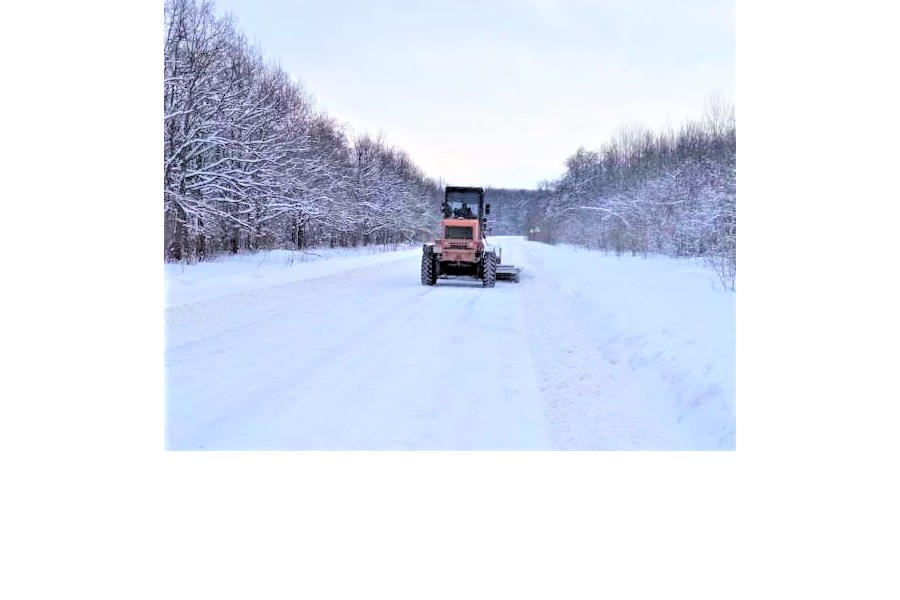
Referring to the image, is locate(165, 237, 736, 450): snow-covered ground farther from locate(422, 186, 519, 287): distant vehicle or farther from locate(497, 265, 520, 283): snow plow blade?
locate(497, 265, 520, 283): snow plow blade

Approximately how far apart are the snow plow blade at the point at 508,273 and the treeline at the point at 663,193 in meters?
2.73

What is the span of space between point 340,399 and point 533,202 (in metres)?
30.8

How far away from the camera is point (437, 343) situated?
7203 mm

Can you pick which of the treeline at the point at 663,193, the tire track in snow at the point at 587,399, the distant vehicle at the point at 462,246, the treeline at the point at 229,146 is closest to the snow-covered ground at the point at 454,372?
the tire track in snow at the point at 587,399

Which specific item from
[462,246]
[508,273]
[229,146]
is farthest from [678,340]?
[229,146]

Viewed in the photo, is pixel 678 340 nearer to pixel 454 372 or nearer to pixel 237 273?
pixel 454 372

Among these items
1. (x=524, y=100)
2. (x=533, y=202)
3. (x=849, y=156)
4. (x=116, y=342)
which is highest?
(x=533, y=202)

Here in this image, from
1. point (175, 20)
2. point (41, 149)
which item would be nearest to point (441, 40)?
point (41, 149)

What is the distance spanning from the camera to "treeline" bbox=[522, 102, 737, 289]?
30.9ft

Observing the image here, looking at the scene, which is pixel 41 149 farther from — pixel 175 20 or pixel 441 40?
pixel 175 20

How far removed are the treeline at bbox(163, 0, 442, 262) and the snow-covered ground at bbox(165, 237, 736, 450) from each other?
142 inches

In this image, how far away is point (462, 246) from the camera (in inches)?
578

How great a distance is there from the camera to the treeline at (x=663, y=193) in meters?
9.42

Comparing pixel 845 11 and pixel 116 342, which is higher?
pixel 845 11
